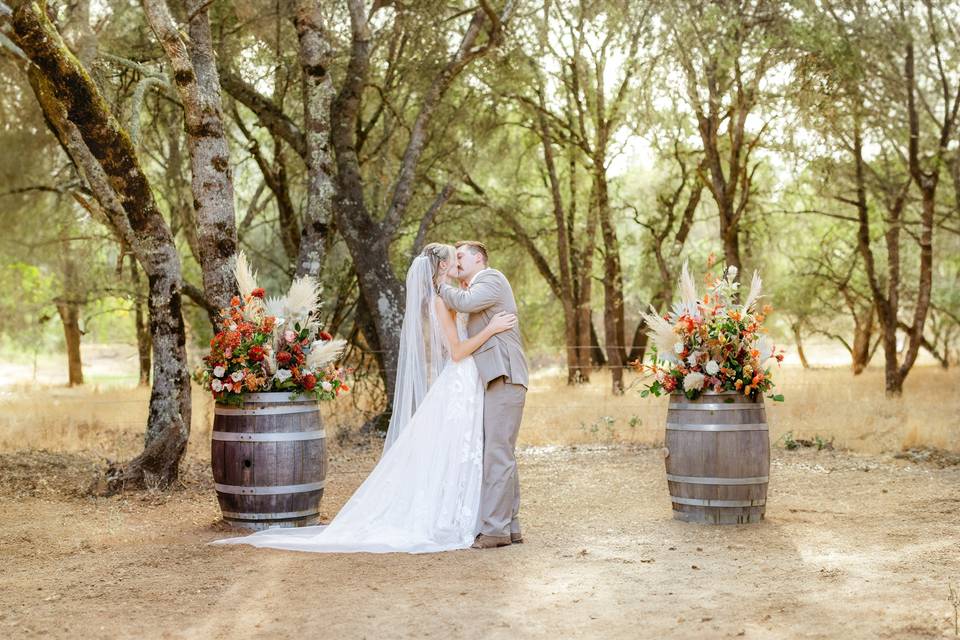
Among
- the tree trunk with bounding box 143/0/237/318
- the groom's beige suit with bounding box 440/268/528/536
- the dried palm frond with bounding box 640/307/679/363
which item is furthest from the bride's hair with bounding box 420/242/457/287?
the tree trunk with bounding box 143/0/237/318

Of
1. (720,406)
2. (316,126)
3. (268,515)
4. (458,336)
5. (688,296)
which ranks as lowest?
(268,515)

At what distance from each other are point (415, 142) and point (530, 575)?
7.79 meters

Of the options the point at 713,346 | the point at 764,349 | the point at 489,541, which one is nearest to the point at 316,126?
the point at 713,346

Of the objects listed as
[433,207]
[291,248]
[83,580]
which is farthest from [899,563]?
[291,248]

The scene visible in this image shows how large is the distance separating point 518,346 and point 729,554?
1.90 m

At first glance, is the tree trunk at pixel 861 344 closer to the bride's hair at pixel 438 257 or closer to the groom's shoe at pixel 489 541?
the bride's hair at pixel 438 257

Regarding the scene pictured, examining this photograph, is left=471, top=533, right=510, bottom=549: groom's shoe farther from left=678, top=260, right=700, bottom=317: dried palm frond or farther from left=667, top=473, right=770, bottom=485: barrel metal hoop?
left=678, top=260, right=700, bottom=317: dried palm frond

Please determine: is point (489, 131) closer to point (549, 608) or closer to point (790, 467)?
point (790, 467)

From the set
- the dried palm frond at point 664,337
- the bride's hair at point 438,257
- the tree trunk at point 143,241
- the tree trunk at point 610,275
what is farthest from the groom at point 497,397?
the tree trunk at point 610,275

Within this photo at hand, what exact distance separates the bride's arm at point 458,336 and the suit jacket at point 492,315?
47 millimetres

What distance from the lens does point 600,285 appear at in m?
27.4

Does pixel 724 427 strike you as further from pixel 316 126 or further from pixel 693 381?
pixel 316 126

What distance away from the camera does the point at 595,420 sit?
14.3m

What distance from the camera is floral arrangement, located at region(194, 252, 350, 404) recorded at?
689cm
